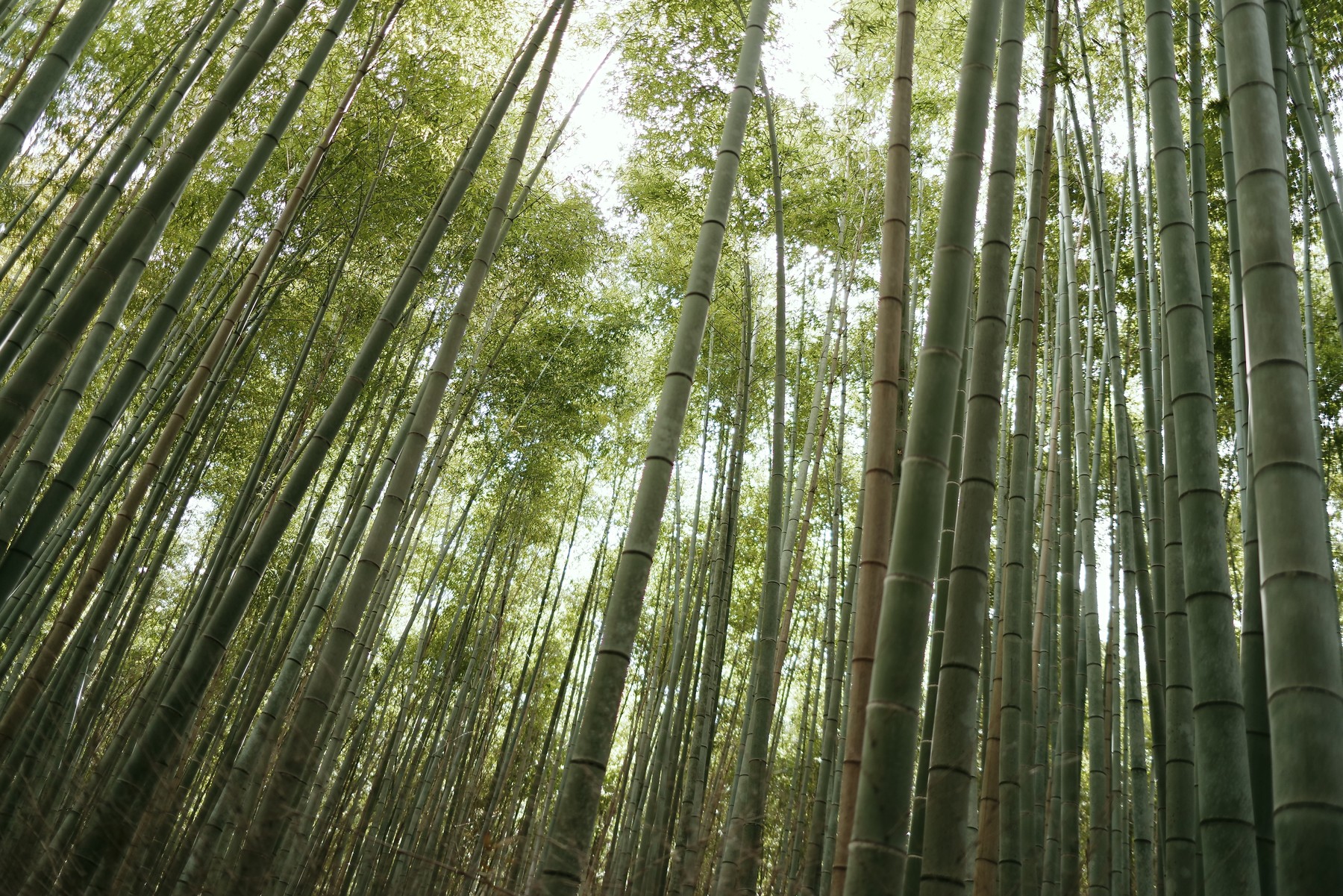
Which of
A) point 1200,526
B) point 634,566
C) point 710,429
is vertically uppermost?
point 710,429

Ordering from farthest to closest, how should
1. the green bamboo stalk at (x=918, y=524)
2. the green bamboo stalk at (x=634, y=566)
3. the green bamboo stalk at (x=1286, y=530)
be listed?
the green bamboo stalk at (x=634, y=566)
the green bamboo stalk at (x=918, y=524)
the green bamboo stalk at (x=1286, y=530)

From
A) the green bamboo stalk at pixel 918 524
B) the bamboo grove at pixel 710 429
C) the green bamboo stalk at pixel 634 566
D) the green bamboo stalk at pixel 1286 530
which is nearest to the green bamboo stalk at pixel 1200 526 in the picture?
the bamboo grove at pixel 710 429

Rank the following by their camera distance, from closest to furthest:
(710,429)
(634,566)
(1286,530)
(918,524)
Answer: (1286,530) → (918,524) → (634,566) → (710,429)

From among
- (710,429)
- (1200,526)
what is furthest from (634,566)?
(710,429)

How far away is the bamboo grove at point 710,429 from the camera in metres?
1.48

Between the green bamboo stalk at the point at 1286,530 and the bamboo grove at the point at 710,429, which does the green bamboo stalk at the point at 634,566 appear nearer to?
the bamboo grove at the point at 710,429

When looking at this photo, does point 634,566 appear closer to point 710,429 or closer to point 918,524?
point 918,524

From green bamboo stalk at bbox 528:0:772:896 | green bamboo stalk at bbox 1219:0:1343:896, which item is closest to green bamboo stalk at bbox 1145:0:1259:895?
green bamboo stalk at bbox 1219:0:1343:896

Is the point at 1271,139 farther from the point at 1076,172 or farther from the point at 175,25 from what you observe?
the point at 175,25

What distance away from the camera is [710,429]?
7.68 meters

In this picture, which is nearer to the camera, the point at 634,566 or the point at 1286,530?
the point at 1286,530

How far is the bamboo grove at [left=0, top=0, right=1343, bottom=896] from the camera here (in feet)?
4.84

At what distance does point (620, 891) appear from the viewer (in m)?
3.68

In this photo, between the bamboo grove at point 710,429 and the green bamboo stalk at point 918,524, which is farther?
the bamboo grove at point 710,429
